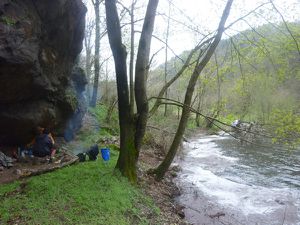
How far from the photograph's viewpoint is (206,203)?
926cm

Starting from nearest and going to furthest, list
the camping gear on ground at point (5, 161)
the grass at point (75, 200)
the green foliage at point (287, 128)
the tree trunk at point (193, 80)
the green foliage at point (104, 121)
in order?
1. the grass at point (75, 200)
2. the green foliage at point (287, 128)
3. the camping gear on ground at point (5, 161)
4. the tree trunk at point (193, 80)
5. the green foliage at point (104, 121)

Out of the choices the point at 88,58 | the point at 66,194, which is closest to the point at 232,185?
the point at 66,194

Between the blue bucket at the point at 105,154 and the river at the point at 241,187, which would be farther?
the blue bucket at the point at 105,154

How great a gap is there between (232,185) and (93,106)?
11.5m

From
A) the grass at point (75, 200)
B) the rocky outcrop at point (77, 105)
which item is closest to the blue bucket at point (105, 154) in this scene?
the grass at point (75, 200)

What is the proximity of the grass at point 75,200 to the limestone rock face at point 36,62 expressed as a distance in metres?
3.27

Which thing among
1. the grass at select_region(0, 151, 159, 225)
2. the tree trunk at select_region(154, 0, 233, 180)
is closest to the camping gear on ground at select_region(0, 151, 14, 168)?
the grass at select_region(0, 151, 159, 225)

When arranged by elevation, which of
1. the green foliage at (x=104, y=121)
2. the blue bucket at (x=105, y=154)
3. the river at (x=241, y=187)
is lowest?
the river at (x=241, y=187)

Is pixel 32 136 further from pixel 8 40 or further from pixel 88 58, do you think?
pixel 88 58

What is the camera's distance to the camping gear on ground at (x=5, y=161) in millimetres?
8931

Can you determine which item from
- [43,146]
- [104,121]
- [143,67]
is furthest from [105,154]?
[104,121]

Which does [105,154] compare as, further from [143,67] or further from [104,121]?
[104,121]

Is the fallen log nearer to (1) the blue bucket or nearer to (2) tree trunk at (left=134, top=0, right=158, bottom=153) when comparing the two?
(1) the blue bucket

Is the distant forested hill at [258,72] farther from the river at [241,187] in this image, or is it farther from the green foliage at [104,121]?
the green foliage at [104,121]
